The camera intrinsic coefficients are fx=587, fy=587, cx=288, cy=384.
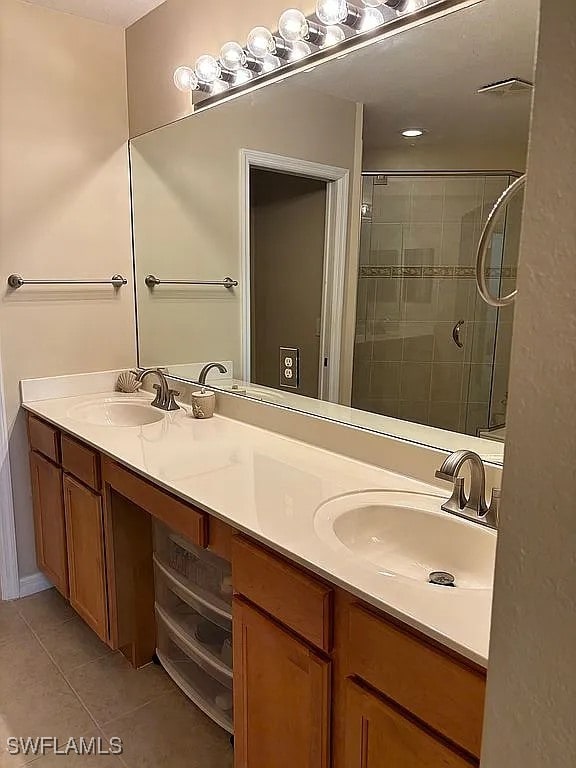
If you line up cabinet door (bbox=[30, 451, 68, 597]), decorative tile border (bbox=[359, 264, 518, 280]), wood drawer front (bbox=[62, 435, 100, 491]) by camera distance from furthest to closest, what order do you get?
cabinet door (bbox=[30, 451, 68, 597]) → wood drawer front (bbox=[62, 435, 100, 491]) → decorative tile border (bbox=[359, 264, 518, 280])

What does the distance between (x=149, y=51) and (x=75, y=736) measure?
2533 mm

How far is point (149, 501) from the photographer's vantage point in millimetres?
1708

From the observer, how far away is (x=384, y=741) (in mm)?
1062

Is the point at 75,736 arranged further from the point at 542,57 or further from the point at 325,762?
the point at 542,57

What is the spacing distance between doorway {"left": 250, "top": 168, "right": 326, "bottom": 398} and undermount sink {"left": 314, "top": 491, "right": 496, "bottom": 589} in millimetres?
597

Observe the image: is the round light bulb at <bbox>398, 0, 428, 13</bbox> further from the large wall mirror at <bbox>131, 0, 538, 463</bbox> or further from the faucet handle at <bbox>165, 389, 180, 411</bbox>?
the faucet handle at <bbox>165, 389, 180, 411</bbox>

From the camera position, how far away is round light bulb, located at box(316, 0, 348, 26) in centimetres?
157

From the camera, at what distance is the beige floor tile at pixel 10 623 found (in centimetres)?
231

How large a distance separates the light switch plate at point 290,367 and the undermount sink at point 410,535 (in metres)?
0.63

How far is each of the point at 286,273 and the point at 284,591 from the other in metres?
1.18

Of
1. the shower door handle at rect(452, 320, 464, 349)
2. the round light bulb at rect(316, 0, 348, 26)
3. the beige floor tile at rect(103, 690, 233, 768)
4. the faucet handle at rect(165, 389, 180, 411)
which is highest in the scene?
the round light bulb at rect(316, 0, 348, 26)

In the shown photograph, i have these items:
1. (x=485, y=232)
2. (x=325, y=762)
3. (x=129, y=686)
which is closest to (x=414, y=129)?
(x=485, y=232)

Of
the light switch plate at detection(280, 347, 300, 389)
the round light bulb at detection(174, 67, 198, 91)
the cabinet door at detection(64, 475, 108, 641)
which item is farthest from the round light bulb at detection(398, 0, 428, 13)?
the cabinet door at detection(64, 475, 108, 641)

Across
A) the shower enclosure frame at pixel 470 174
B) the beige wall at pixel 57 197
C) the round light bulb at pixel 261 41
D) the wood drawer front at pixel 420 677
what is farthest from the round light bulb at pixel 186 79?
the wood drawer front at pixel 420 677
